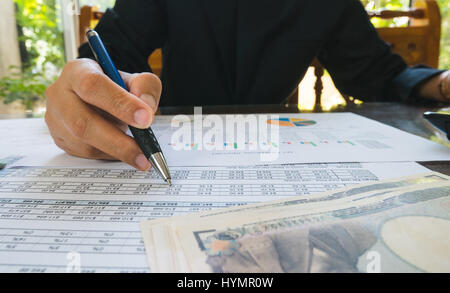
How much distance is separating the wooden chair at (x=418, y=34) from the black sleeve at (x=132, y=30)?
0.61 m

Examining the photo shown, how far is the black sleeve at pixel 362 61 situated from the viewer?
0.74 metres

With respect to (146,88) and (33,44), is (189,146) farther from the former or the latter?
(33,44)

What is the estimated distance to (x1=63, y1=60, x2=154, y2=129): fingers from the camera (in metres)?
0.28

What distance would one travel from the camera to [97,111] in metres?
0.34

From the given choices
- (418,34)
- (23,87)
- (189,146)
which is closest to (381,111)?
(189,146)

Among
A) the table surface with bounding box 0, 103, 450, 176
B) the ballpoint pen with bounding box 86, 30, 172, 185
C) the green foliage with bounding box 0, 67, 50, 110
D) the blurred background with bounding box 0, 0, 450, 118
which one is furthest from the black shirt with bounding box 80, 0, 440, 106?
the green foliage with bounding box 0, 67, 50, 110

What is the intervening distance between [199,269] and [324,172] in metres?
0.17

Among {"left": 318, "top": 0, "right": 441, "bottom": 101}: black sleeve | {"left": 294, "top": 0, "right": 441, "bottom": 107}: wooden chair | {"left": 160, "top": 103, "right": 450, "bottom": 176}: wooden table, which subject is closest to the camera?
{"left": 160, "top": 103, "right": 450, "bottom": 176}: wooden table

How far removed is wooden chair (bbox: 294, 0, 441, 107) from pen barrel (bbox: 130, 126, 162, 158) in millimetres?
942

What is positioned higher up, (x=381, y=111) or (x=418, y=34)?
(x=418, y=34)

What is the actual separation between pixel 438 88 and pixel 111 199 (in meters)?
0.68

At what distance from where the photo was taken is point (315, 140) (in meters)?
0.38

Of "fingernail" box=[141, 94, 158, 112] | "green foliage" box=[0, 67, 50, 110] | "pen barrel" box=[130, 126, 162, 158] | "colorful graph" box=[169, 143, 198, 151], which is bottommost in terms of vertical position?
"green foliage" box=[0, 67, 50, 110]

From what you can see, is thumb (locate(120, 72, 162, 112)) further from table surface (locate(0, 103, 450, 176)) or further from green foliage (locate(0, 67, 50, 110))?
green foliage (locate(0, 67, 50, 110))
